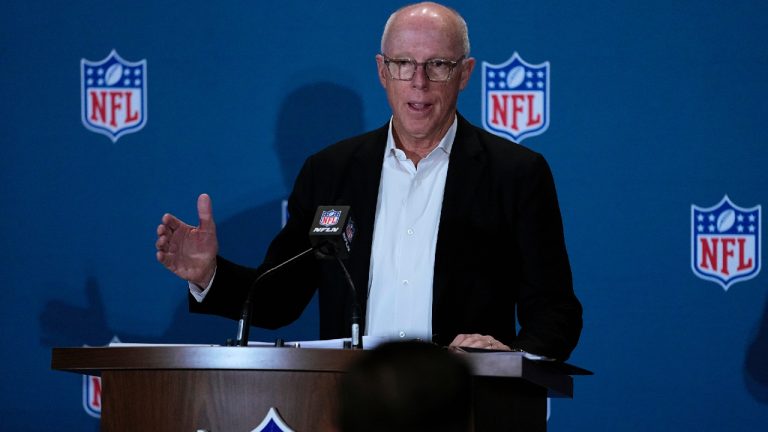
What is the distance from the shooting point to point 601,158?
356 cm

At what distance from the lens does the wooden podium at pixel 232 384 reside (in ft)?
6.27

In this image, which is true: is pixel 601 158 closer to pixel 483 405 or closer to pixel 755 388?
pixel 755 388

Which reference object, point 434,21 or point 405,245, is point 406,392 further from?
point 434,21

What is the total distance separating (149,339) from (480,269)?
4.72ft

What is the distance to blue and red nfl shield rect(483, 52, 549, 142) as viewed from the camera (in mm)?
3584

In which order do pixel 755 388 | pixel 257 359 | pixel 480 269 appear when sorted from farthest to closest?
pixel 755 388
pixel 480 269
pixel 257 359

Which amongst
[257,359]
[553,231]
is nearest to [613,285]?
[553,231]

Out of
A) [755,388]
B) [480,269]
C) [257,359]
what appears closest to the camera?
[257,359]

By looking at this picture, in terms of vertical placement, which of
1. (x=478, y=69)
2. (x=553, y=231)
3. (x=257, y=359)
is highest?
(x=478, y=69)

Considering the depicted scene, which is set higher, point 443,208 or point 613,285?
point 443,208

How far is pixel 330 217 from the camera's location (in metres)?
2.13

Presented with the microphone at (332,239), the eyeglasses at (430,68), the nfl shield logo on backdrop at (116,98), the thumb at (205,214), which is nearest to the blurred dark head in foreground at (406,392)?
the microphone at (332,239)

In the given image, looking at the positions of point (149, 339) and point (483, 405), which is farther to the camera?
point (149, 339)

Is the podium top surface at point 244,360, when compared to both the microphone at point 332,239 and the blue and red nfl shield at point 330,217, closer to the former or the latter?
the microphone at point 332,239
